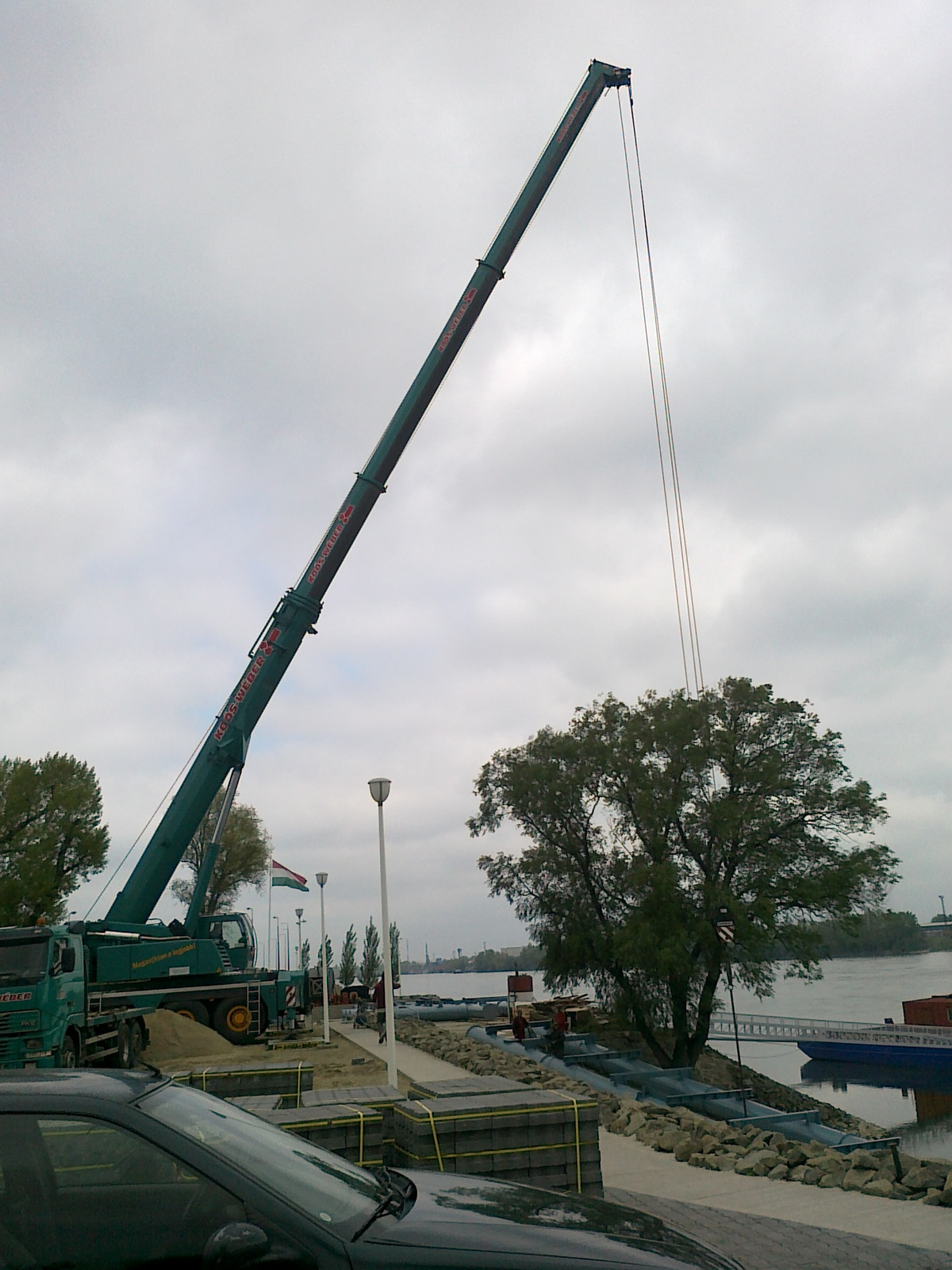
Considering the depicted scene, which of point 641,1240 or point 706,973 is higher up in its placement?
point 641,1240

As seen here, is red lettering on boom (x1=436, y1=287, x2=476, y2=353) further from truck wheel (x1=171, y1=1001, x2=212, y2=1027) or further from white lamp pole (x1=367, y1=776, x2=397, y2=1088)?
truck wheel (x1=171, y1=1001, x2=212, y2=1027)

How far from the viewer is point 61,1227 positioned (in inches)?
114

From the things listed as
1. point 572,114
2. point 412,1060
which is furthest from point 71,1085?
point 572,114

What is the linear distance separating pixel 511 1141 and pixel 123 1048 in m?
15.0

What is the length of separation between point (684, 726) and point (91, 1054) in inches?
694

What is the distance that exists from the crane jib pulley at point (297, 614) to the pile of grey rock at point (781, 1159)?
483 inches

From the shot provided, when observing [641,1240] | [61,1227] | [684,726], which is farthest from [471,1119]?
[684,726]

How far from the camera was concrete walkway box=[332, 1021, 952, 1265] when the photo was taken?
6801 millimetres

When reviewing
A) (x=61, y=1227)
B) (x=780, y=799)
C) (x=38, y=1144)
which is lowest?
(x=61, y=1227)

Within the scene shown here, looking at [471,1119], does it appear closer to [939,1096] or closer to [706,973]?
[706,973]

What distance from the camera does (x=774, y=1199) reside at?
26.2ft

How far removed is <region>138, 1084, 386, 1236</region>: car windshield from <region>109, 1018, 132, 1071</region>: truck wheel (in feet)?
58.6

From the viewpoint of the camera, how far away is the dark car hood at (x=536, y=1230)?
3045 millimetres

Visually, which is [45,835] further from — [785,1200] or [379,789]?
[785,1200]
